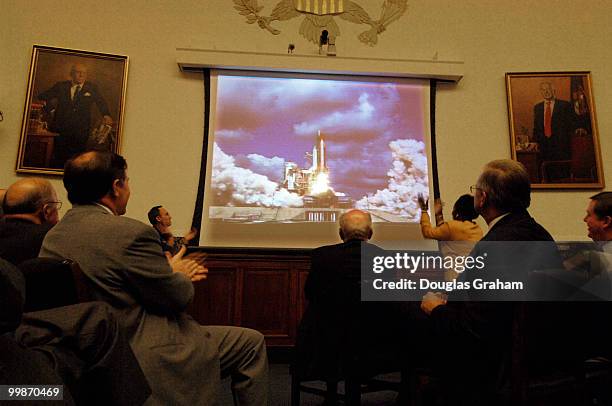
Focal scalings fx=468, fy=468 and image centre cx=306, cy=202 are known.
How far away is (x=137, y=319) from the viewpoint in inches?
75.0

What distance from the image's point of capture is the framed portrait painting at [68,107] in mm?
5980

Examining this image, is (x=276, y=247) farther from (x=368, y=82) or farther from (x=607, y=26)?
(x=607, y=26)

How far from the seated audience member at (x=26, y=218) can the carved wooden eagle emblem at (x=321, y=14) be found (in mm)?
4555

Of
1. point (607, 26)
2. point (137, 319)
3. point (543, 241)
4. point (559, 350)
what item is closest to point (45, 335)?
point (137, 319)

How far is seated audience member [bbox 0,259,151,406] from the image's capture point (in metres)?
0.97

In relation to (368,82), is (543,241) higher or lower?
lower

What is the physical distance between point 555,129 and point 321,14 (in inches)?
145

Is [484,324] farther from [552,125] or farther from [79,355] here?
[552,125]

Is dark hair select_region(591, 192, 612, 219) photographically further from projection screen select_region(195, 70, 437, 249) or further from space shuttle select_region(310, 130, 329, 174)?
space shuttle select_region(310, 130, 329, 174)

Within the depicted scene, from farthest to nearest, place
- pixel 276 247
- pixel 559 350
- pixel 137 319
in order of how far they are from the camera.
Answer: pixel 276 247 < pixel 137 319 < pixel 559 350

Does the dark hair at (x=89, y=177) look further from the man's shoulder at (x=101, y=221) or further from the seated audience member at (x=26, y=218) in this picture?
the seated audience member at (x=26, y=218)

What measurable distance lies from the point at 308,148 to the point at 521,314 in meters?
4.89

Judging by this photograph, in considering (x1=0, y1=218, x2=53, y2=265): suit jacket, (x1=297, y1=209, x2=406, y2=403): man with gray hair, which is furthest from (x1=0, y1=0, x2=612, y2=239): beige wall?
(x1=297, y1=209, x2=406, y2=403): man with gray hair

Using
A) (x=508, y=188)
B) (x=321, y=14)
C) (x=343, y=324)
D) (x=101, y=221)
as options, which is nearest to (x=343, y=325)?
(x=343, y=324)
